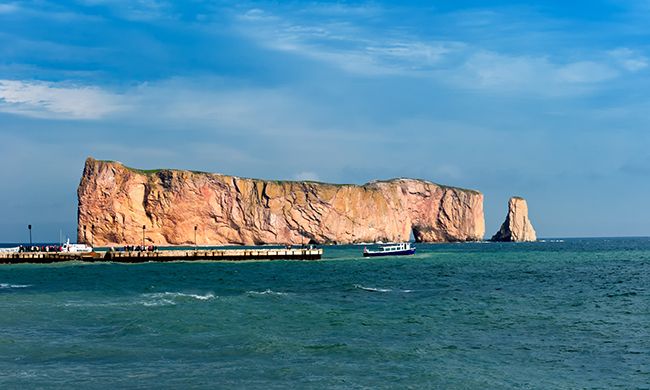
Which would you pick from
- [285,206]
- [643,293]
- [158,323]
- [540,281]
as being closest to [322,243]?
[285,206]

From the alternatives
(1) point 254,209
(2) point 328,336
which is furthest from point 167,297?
(1) point 254,209

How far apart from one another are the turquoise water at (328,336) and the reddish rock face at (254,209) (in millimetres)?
90400

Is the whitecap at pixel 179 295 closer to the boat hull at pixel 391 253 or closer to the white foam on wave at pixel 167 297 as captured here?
the white foam on wave at pixel 167 297

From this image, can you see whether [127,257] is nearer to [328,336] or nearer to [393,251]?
[393,251]

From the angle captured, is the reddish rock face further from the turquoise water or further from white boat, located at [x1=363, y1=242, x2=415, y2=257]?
the turquoise water

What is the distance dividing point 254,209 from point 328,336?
132m

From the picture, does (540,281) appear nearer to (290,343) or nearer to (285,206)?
(290,343)

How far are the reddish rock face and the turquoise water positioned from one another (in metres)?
90.4

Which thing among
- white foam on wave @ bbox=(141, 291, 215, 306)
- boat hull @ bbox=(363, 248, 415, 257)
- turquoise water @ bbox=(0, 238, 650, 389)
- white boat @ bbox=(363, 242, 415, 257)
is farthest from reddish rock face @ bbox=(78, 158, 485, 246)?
turquoise water @ bbox=(0, 238, 650, 389)

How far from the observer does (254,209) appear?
158 m

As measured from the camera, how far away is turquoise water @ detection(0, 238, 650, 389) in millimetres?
19875

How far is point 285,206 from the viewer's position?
163 m

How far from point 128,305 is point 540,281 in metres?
31.4

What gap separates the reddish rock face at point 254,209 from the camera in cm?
13688
